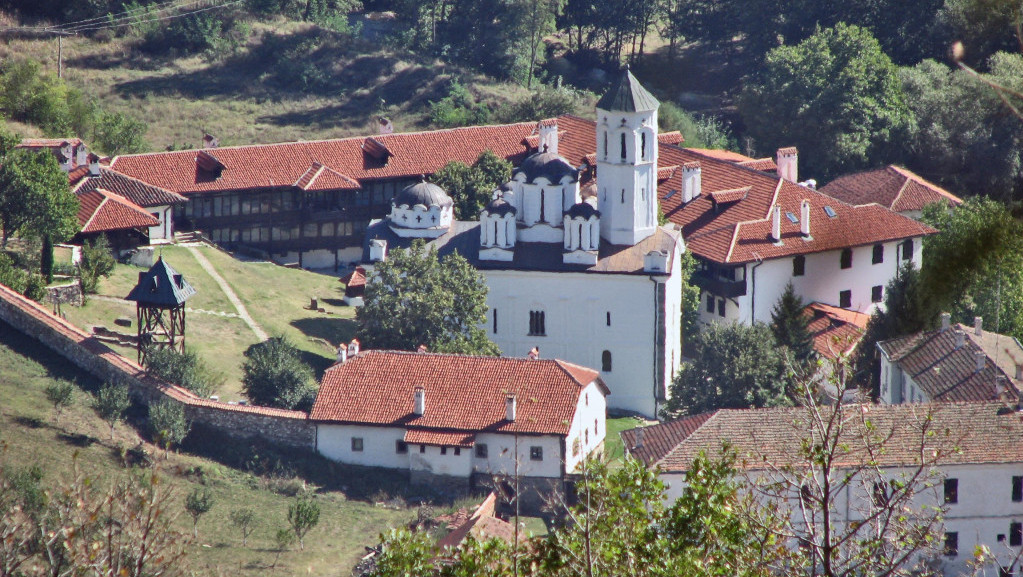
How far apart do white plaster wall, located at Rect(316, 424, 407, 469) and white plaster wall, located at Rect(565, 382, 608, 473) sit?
460 cm

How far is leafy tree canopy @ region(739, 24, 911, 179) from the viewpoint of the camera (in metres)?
72.5

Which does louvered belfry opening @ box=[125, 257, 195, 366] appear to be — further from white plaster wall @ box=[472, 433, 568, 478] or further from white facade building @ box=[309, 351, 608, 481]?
white plaster wall @ box=[472, 433, 568, 478]

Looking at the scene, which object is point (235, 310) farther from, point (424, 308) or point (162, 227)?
point (424, 308)

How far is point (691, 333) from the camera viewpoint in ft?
182

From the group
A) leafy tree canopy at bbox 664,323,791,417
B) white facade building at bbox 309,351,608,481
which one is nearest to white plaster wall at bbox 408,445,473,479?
white facade building at bbox 309,351,608,481

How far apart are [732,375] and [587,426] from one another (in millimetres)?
4636

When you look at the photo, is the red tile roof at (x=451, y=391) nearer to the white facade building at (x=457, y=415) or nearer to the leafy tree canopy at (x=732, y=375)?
the white facade building at (x=457, y=415)

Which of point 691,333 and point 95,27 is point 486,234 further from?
point 95,27

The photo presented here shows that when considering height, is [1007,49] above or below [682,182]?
above

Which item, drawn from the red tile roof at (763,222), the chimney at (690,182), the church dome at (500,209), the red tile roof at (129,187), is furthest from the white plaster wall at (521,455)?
the red tile roof at (129,187)

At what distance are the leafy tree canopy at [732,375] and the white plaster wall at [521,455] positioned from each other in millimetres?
5405

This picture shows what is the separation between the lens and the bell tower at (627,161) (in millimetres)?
52062

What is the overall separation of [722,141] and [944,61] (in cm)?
1257

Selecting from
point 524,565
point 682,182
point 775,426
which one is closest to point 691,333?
point 682,182
